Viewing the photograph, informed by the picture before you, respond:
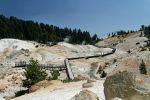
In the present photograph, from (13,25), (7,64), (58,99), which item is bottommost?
(58,99)

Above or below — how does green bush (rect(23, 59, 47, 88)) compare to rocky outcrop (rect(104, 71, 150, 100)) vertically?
above

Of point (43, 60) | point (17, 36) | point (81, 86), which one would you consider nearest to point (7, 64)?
point (43, 60)

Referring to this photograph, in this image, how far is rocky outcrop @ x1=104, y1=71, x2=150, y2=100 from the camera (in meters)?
20.4

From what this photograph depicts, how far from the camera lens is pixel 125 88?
69.9 ft

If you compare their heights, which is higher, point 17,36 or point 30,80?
point 17,36

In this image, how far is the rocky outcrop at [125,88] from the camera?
2042cm

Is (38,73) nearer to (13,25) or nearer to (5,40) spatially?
(5,40)

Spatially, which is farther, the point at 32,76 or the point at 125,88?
the point at 32,76

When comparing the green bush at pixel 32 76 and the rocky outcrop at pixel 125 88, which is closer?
the rocky outcrop at pixel 125 88

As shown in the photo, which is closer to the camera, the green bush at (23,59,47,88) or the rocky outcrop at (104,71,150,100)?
the rocky outcrop at (104,71,150,100)

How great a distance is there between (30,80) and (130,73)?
2384 cm

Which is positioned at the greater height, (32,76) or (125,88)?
(32,76)

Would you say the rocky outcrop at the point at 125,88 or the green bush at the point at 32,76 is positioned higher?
the green bush at the point at 32,76

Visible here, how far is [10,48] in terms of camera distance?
137625mm
